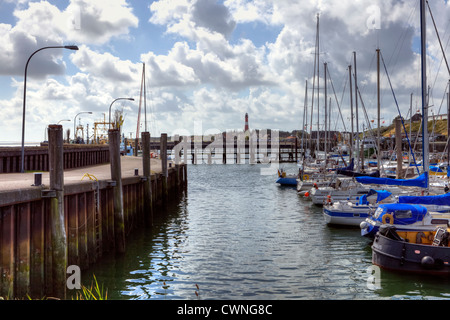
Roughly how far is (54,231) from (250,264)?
33.4 ft

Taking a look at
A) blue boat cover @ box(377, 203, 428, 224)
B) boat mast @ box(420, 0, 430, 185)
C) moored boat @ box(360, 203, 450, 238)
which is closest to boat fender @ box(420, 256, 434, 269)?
moored boat @ box(360, 203, 450, 238)

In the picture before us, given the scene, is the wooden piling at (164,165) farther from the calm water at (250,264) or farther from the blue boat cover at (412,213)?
the blue boat cover at (412,213)

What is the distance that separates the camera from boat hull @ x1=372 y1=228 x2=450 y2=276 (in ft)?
63.5

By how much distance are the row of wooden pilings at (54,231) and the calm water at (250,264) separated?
4.47ft

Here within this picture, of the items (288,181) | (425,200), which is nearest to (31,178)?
(425,200)

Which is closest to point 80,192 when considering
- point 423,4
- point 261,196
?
point 423,4

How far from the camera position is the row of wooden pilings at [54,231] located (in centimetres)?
1366

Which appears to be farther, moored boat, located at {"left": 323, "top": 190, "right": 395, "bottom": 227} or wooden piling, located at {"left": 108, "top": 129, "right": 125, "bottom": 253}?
moored boat, located at {"left": 323, "top": 190, "right": 395, "bottom": 227}

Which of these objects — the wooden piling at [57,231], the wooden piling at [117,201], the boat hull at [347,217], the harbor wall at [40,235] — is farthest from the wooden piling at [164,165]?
the wooden piling at [57,231]

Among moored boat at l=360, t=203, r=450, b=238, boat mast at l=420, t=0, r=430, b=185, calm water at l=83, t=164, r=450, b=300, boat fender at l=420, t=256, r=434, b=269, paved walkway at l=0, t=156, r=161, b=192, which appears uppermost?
boat mast at l=420, t=0, r=430, b=185

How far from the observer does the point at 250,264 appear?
73.2 feet

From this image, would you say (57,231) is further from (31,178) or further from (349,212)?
(349,212)

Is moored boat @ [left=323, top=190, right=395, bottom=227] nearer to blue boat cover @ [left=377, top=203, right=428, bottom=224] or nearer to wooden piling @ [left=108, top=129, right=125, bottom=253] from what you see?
blue boat cover @ [left=377, top=203, right=428, bottom=224]

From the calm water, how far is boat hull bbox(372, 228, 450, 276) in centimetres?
42
